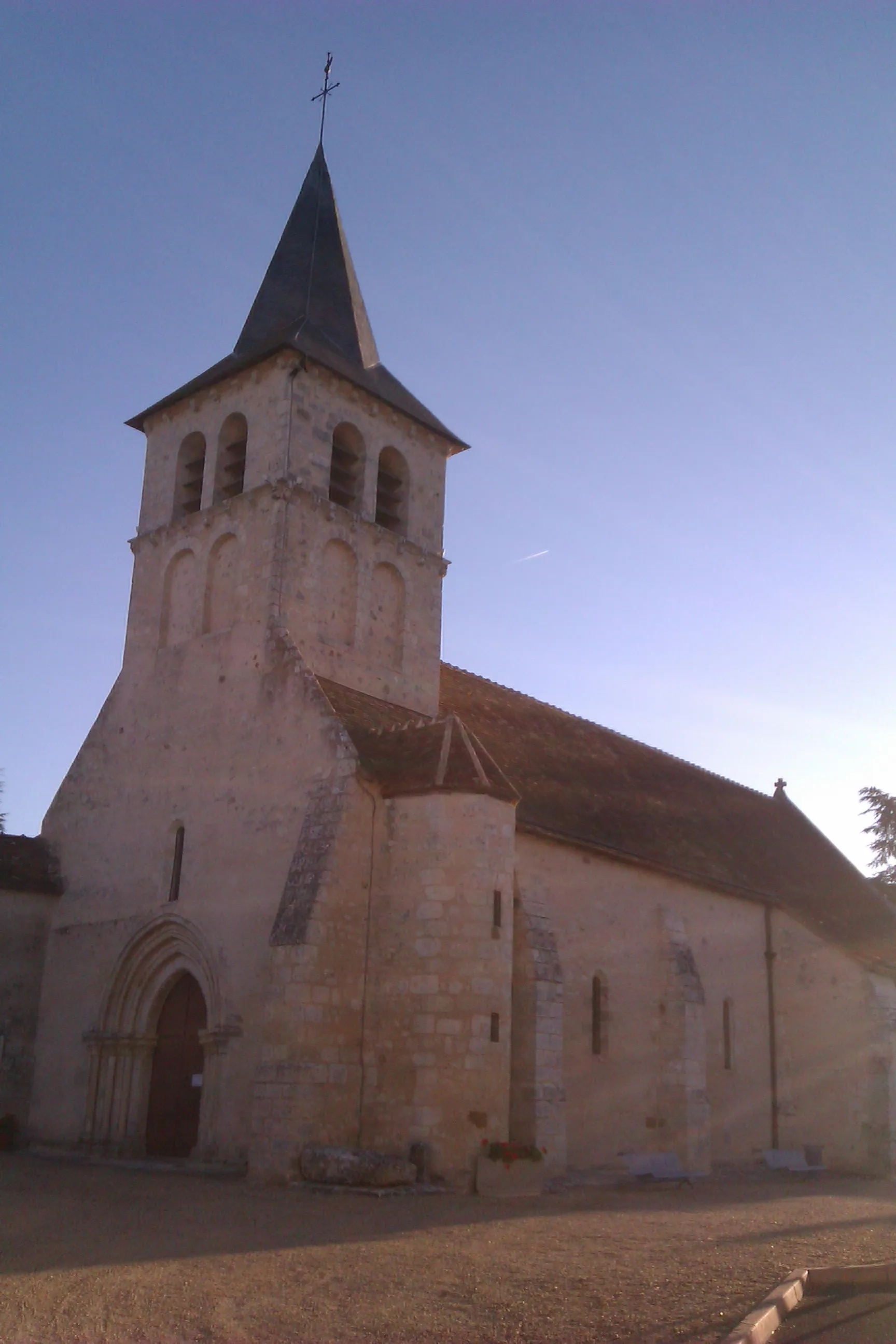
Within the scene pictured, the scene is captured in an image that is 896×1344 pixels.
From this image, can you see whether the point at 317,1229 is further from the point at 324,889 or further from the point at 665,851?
the point at 665,851

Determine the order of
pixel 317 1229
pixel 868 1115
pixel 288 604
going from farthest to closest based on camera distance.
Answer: pixel 868 1115, pixel 288 604, pixel 317 1229

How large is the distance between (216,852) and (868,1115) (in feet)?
45.8

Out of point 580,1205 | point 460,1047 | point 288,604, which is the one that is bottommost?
point 580,1205

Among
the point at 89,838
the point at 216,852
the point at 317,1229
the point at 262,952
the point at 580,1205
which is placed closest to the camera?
the point at 317,1229

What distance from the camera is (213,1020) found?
16.7 meters

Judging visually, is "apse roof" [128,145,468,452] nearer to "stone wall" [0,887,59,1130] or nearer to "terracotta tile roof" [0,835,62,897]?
"terracotta tile roof" [0,835,62,897]

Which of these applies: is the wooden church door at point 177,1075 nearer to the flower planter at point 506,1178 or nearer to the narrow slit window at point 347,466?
the flower planter at point 506,1178

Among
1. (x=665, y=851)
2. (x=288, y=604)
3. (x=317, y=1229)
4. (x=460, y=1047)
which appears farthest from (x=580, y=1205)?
(x=288, y=604)

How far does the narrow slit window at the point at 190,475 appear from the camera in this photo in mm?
21719

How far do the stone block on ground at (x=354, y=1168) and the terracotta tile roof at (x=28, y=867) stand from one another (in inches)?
328

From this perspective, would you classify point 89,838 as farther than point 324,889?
Yes

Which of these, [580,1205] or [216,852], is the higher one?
[216,852]

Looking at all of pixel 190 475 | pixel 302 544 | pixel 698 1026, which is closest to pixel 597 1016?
pixel 698 1026

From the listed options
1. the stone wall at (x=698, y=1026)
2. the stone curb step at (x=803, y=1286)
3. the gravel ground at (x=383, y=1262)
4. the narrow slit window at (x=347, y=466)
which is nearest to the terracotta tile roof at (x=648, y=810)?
the stone wall at (x=698, y=1026)
